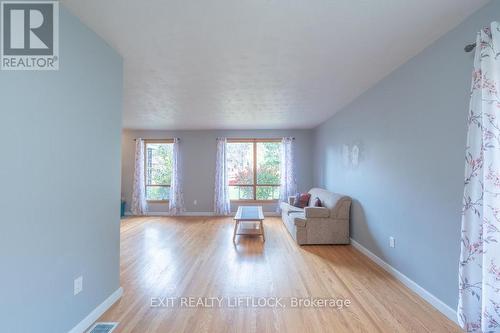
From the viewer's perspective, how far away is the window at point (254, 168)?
7219 millimetres

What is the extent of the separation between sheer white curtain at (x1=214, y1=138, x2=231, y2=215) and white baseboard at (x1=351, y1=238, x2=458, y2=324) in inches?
161

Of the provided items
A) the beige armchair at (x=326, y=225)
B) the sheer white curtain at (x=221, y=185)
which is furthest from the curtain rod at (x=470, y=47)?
the sheer white curtain at (x=221, y=185)

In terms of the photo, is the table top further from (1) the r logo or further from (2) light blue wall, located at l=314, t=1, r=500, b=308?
(1) the r logo

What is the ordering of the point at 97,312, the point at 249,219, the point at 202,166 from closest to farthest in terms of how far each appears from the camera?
the point at 97,312, the point at 249,219, the point at 202,166

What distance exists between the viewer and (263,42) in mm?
2312

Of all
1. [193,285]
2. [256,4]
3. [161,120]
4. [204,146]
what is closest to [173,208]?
[204,146]

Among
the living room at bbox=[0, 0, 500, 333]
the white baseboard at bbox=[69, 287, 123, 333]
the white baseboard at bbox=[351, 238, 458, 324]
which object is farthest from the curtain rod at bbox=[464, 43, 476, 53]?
the white baseboard at bbox=[69, 287, 123, 333]

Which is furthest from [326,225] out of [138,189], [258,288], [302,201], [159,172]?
[138,189]

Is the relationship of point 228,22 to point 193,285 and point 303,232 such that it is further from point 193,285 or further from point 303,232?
point 303,232

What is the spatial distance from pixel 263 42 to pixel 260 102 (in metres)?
1.96

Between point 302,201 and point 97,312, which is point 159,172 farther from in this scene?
point 97,312

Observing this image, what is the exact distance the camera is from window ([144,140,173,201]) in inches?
285

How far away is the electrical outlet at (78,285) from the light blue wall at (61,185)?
0.14 ft

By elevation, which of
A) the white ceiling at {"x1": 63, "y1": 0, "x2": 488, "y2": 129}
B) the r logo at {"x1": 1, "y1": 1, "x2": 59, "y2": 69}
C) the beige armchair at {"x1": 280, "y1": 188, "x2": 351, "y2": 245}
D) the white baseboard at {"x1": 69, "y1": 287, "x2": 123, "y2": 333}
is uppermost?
the white ceiling at {"x1": 63, "y1": 0, "x2": 488, "y2": 129}
